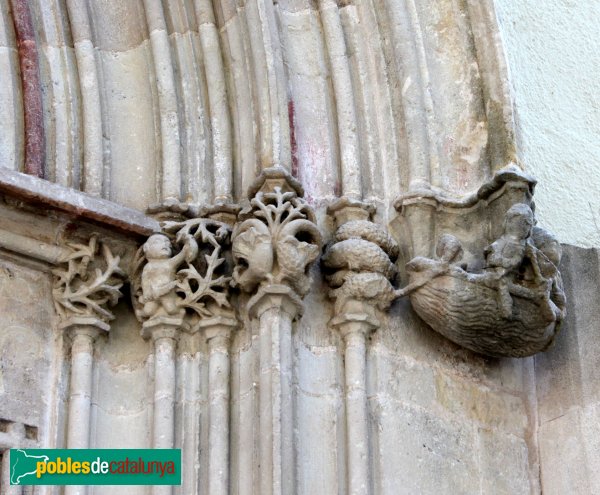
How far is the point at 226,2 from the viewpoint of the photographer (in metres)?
5.04

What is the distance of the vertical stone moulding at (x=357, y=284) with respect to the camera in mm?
4430

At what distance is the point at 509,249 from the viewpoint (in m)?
4.60

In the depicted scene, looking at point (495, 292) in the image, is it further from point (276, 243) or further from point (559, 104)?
point (559, 104)

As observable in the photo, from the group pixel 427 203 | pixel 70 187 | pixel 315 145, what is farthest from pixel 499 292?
pixel 70 187

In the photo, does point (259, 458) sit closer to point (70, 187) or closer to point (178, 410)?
point (178, 410)

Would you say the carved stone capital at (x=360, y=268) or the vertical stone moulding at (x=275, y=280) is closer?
the vertical stone moulding at (x=275, y=280)

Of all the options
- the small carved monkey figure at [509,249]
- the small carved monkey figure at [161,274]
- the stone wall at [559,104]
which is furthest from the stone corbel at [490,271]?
the small carved monkey figure at [161,274]

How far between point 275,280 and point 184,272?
29cm

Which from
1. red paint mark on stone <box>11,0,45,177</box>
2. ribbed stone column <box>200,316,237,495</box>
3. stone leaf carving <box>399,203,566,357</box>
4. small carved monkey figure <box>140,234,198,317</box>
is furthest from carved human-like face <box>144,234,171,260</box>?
stone leaf carving <box>399,203,566,357</box>

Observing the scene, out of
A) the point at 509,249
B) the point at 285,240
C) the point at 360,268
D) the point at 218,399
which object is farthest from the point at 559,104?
the point at 218,399

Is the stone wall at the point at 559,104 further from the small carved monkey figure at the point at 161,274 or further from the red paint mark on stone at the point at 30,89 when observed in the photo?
the red paint mark on stone at the point at 30,89

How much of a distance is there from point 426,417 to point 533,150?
127cm

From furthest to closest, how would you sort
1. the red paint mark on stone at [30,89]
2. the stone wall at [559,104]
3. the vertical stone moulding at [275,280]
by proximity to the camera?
the stone wall at [559,104]
the red paint mark on stone at [30,89]
the vertical stone moulding at [275,280]

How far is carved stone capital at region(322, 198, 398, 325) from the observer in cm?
457
